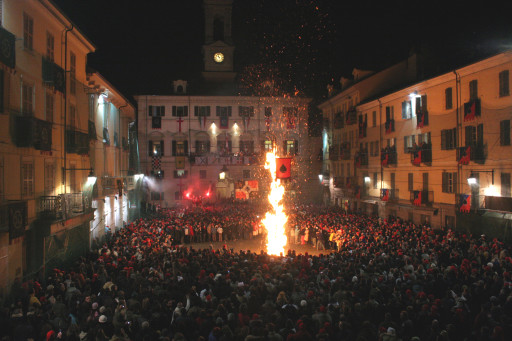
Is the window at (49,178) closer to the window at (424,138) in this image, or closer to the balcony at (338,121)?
the window at (424,138)

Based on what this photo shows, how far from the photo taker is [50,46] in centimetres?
1911

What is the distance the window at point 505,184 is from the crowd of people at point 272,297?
187 inches

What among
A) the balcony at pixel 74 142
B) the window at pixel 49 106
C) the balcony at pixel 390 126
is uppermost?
the balcony at pixel 390 126

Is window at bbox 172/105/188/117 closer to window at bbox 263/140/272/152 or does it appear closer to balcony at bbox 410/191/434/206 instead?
window at bbox 263/140/272/152

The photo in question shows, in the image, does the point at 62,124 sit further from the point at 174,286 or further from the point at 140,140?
the point at 140,140

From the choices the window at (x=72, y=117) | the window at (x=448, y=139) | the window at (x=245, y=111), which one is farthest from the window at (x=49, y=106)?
the window at (x=245, y=111)

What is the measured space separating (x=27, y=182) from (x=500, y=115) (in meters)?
24.2

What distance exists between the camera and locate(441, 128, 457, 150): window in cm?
2744

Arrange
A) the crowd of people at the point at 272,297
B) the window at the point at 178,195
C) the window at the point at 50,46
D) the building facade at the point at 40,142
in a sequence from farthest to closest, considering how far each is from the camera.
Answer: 1. the window at the point at 178,195
2. the window at the point at 50,46
3. the building facade at the point at 40,142
4. the crowd of people at the point at 272,297

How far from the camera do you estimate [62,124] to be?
20.4 meters

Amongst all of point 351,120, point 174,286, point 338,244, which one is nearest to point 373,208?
point 351,120

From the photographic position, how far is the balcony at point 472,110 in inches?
974

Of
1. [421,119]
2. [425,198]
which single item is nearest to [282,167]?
[425,198]

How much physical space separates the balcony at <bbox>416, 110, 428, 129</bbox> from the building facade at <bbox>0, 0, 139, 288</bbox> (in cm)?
2309
